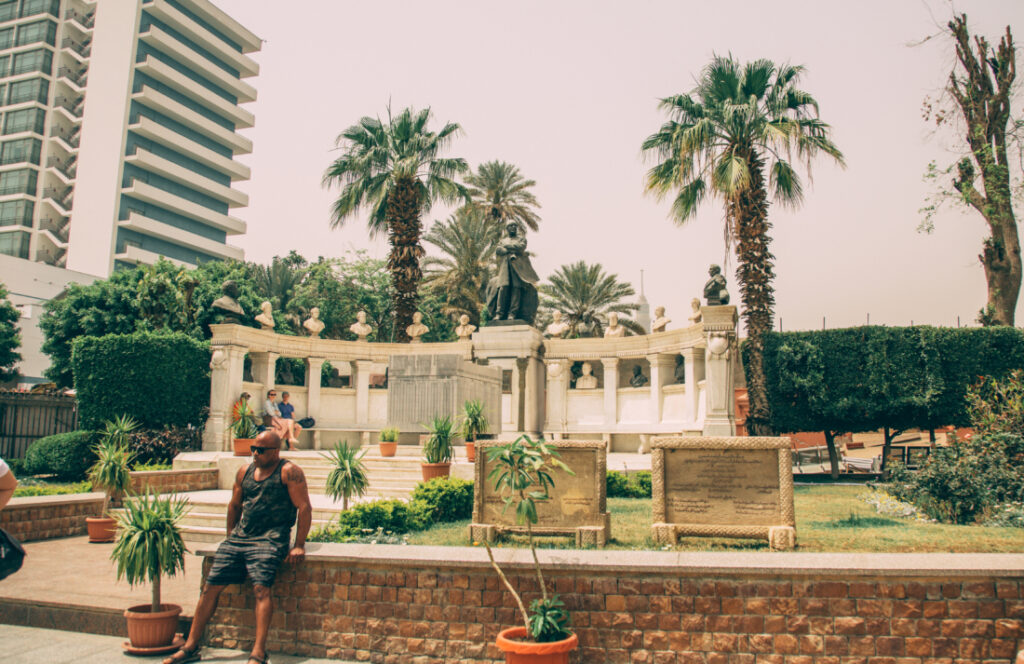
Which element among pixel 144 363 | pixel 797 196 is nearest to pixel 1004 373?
pixel 797 196

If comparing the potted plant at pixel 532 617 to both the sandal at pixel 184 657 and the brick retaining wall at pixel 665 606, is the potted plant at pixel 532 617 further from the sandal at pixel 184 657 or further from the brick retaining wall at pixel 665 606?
the sandal at pixel 184 657

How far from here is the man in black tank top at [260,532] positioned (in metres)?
5.88

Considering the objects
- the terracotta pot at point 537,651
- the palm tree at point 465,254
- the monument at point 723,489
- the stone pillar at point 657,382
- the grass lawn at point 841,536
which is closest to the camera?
the terracotta pot at point 537,651

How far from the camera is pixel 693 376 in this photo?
2039 cm

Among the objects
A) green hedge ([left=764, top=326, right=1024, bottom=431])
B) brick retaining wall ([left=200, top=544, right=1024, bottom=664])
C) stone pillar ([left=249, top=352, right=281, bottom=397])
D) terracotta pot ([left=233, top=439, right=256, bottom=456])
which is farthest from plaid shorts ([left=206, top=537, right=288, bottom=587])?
green hedge ([left=764, top=326, right=1024, bottom=431])

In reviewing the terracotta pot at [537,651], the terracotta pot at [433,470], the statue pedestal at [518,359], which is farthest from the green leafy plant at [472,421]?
the terracotta pot at [537,651]

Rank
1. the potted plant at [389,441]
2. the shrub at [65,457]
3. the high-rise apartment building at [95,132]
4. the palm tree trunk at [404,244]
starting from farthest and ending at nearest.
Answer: the high-rise apartment building at [95,132]
the palm tree trunk at [404,244]
the shrub at [65,457]
the potted plant at [389,441]

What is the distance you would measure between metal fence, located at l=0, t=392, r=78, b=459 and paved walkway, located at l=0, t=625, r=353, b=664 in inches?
805

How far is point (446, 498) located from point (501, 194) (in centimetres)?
3045

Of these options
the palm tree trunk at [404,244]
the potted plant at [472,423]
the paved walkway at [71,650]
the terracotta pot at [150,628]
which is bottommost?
the paved walkway at [71,650]

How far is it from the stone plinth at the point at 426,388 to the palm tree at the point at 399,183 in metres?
11.3

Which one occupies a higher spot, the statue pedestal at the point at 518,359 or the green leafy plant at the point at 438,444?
the statue pedestal at the point at 518,359

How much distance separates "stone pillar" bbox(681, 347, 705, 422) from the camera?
2033cm

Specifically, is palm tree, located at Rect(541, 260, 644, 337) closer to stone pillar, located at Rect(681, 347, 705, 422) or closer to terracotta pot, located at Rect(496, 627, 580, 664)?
stone pillar, located at Rect(681, 347, 705, 422)
